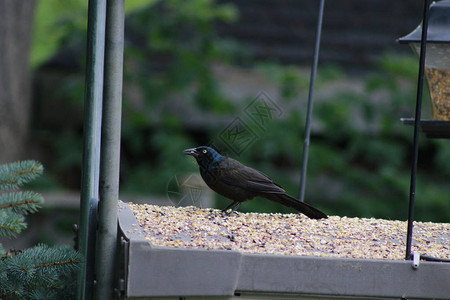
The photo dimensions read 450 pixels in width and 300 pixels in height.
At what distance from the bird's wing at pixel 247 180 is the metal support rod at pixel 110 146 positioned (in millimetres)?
999

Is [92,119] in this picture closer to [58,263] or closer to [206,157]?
[58,263]

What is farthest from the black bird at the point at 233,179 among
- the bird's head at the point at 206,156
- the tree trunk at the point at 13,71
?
the tree trunk at the point at 13,71

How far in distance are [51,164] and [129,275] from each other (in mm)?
6872

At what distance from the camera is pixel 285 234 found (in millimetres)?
2893

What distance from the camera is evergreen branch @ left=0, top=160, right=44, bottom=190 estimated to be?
301 cm

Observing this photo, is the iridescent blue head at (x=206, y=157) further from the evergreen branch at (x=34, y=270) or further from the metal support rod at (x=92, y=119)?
the evergreen branch at (x=34, y=270)

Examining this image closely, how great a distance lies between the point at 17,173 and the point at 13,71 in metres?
5.00

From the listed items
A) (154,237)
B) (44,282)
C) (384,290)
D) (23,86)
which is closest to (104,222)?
(154,237)

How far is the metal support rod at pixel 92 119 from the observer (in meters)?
2.74

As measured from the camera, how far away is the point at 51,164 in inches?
351

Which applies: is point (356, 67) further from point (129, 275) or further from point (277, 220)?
point (129, 275)

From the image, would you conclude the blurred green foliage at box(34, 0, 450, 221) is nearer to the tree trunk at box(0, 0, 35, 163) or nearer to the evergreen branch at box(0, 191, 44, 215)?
the tree trunk at box(0, 0, 35, 163)

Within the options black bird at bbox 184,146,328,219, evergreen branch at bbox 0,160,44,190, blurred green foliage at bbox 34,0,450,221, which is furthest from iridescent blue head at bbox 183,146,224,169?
blurred green foliage at bbox 34,0,450,221

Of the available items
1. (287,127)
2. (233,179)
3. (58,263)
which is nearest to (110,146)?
(58,263)
